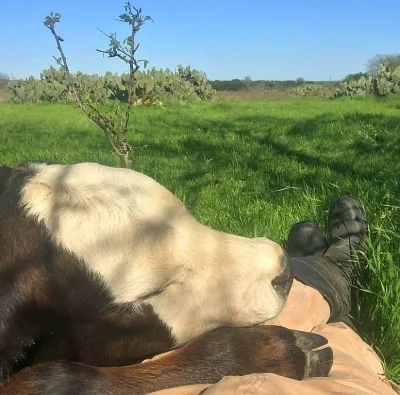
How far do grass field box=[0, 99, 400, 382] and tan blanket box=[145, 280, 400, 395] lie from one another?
0.32 meters

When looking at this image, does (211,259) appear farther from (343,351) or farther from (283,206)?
(283,206)

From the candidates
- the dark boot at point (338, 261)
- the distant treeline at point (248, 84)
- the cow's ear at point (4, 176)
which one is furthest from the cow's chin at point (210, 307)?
the distant treeline at point (248, 84)

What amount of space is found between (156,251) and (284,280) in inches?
19.7

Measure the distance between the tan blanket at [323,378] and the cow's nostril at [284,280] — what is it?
11.3 inches

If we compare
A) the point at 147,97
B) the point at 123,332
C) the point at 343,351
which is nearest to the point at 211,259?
the point at 123,332

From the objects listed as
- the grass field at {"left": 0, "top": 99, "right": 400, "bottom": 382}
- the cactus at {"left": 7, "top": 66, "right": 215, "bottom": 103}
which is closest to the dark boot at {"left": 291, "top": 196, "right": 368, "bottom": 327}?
the grass field at {"left": 0, "top": 99, "right": 400, "bottom": 382}

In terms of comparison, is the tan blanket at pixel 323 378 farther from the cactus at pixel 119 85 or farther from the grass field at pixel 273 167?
the cactus at pixel 119 85

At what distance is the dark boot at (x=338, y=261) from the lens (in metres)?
3.08

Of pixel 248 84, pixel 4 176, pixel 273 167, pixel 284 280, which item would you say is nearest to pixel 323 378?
pixel 284 280

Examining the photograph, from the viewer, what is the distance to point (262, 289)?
2.09 metres

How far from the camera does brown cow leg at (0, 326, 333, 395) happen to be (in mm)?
1811

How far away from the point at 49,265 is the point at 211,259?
502 millimetres

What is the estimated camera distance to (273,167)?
23.2ft

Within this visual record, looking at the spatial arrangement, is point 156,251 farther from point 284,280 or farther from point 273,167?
point 273,167
